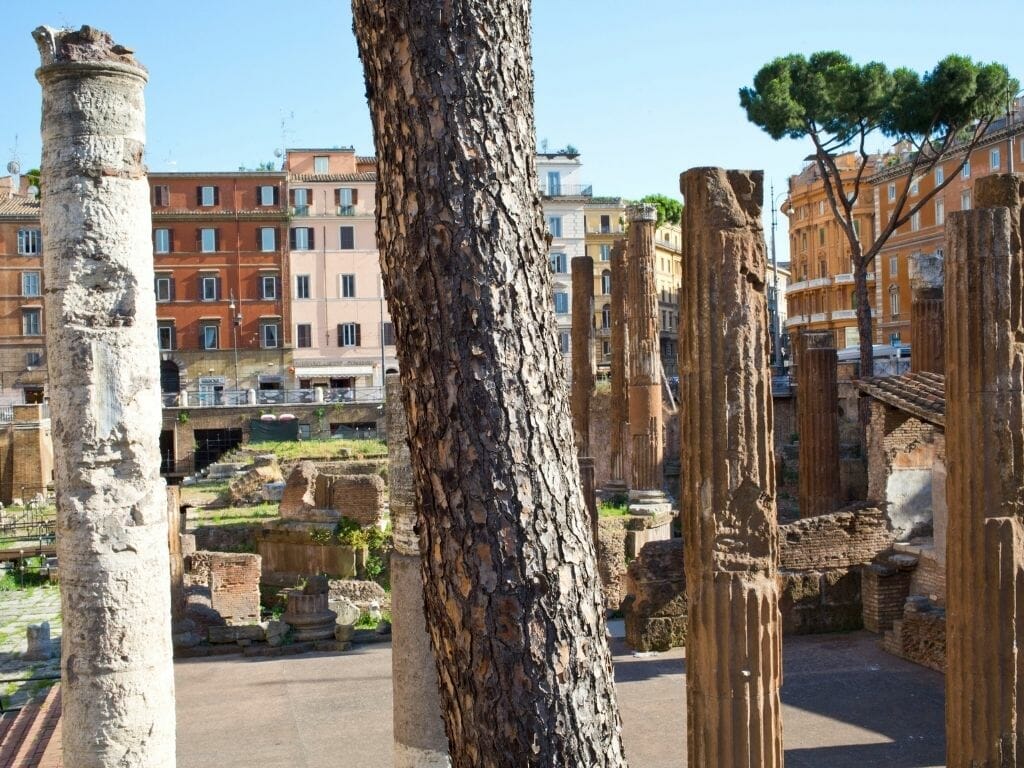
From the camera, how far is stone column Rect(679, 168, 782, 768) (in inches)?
219

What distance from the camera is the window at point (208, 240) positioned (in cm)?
3875

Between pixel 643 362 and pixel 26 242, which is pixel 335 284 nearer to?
pixel 26 242

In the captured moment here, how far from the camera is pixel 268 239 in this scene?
39.4 m

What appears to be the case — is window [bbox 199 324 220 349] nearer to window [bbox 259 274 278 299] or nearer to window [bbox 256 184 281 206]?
window [bbox 259 274 278 299]

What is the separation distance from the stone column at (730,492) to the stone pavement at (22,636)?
5764mm

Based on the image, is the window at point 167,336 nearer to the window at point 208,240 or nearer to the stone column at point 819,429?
the window at point 208,240

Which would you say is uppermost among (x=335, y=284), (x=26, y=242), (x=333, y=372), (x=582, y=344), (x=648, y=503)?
(x=26, y=242)

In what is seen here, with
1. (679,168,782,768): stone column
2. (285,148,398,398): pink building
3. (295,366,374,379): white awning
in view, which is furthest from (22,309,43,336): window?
(679,168,782,768): stone column

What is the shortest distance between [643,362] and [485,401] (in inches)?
579

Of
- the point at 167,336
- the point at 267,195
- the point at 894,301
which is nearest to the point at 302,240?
the point at 267,195

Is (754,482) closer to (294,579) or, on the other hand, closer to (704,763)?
(704,763)

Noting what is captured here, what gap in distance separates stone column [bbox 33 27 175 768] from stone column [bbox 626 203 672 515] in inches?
484

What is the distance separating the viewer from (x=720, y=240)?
5.64 metres

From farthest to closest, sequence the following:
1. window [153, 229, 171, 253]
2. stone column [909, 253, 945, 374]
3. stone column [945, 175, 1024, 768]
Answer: window [153, 229, 171, 253] → stone column [909, 253, 945, 374] → stone column [945, 175, 1024, 768]
